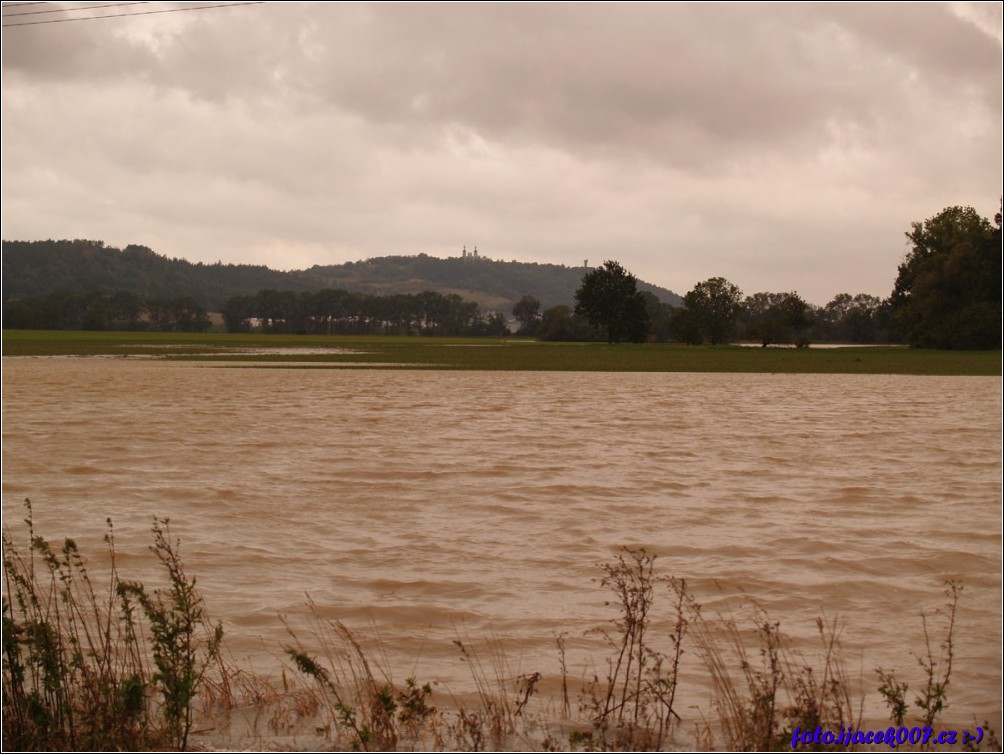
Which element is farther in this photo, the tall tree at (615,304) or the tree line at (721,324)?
the tall tree at (615,304)

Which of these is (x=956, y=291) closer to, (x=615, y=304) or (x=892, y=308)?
(x=892, y=308)

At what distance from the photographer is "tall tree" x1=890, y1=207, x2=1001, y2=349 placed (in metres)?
91.1

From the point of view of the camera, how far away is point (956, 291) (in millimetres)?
98812

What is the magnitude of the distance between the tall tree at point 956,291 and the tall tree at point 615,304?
108ft

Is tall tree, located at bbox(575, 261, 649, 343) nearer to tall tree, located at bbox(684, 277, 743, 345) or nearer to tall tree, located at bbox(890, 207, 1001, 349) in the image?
tall tree, located at bbox(684, 277, 743, 345)

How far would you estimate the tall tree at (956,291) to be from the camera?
91125mm

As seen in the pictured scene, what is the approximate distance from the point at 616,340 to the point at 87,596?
4892 inches

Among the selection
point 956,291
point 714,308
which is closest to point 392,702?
point 956,291

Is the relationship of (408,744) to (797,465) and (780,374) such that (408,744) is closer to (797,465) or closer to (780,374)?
(797,465)

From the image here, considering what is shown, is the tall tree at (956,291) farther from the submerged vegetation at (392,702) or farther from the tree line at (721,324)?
the submerged vegetation at (392,702)

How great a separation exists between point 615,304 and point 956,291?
137 ft

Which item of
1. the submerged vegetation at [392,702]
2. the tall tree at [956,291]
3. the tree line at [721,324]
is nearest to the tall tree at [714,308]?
the tree line at [721,324]

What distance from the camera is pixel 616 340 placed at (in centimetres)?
13275

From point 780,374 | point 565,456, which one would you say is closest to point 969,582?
point 565,456
